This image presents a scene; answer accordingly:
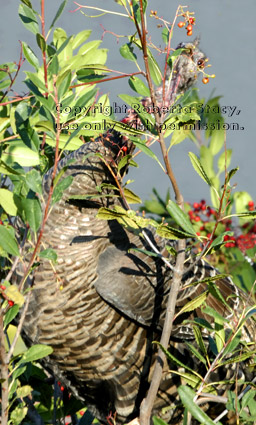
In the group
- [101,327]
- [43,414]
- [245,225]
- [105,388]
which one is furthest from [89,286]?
[245,225]

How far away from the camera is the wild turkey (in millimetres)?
1745

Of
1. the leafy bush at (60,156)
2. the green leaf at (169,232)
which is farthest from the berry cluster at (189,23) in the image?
the green leaf at (169,232)

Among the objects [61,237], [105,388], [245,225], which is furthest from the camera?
[245,225]

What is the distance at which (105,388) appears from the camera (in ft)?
6.29

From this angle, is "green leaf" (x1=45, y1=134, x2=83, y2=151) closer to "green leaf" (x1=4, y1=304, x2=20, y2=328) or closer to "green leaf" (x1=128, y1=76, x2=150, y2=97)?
"green leaf" (x1=128, y1=76, x2=150, y2=97)

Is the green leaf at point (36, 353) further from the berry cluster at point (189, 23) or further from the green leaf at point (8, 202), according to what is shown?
the berry cluster at point (189, 23)

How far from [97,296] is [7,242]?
2.17 feet

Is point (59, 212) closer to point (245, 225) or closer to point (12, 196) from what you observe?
point (12, 196)

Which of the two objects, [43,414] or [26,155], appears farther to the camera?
[43,414]

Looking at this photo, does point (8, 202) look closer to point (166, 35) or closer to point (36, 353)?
point (36, 353)

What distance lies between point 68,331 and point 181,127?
789 millimetres

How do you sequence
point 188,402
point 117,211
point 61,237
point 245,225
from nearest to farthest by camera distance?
1. point 188,402
2. point 117,211
3. point 61,237
4. point 245,225

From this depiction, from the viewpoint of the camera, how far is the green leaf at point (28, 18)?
107 centimetres

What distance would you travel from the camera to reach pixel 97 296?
70.0 inches
